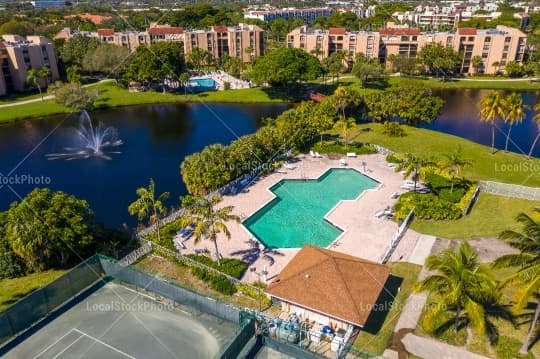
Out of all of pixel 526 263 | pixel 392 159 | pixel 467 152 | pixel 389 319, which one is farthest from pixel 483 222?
pixel 467 152

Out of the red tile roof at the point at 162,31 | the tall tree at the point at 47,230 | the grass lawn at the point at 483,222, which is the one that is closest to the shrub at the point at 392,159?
the grass lawn at the point at 483,222

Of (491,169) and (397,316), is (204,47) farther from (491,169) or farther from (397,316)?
(397,316)

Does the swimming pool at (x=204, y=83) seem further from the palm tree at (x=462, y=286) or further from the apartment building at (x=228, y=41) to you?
the palm tree at (x=462, y=286)

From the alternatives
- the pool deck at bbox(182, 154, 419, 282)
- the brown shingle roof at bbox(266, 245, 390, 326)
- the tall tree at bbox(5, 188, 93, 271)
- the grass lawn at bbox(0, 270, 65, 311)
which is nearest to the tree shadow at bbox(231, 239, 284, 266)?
the pool deck at bbox(182, 154, 419, 282)

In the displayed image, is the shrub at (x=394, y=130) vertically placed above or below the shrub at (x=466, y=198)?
above

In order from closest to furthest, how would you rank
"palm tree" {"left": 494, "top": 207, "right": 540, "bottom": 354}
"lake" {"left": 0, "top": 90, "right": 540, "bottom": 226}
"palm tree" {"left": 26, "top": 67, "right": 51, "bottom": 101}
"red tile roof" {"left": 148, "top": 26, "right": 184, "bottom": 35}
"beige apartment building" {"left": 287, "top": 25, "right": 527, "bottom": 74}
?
1. "palm tree" {"left": 494, "top": 207, "right": 540, "bottom": 354}
2. "lake" {"left": 0, "top": 90, "right": 540, "bottom": 226}
3. "palm tree" {"left": 26, "top": 67, "right": 51, "bottom": 101}
4. "beige apartment building" {"left": 287, "top": 25, "right": 527, "bottom": 74}
5. "red tile roof" {"left": 148, "top": 26, "right": 184, "bottom": 35}

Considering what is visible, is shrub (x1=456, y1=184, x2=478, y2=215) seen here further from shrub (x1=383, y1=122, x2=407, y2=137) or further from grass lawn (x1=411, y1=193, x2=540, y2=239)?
shrub (x1=383, y1=122, x2=407, y2=137)
